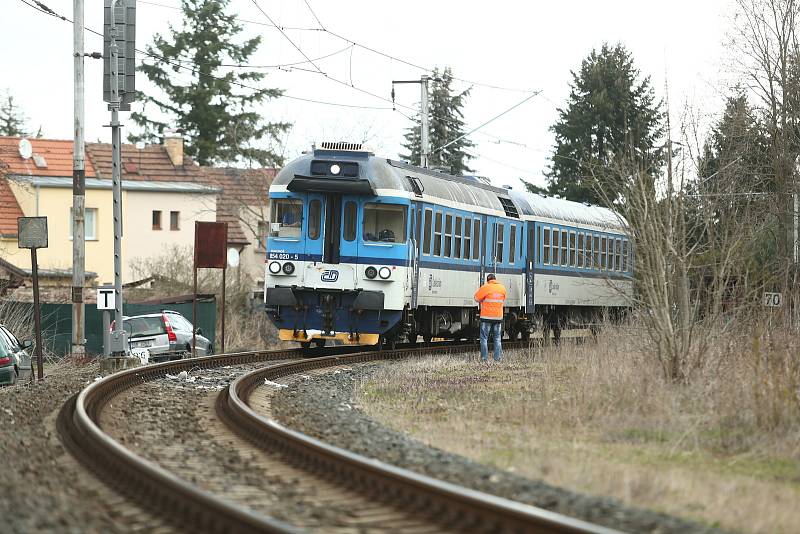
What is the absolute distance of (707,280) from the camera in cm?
2069

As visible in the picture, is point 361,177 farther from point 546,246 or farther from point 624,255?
point 624,255

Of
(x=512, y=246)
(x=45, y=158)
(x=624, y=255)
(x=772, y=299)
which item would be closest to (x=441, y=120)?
(x=45, y=158)

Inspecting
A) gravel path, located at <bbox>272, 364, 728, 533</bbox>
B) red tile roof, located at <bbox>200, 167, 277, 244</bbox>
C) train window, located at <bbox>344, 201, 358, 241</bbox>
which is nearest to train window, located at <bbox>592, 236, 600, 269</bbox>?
train window, located at <bbox>344, 201, 358, 241</bbox>

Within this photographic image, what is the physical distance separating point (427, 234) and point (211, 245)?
5.16 metres

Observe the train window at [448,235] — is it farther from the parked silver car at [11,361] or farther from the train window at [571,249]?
the train window at [571,249]

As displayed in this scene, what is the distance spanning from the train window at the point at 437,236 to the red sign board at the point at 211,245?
15.4 ft

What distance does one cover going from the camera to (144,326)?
2858 cm

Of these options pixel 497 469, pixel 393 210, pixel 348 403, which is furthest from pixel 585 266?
pixel 497 469

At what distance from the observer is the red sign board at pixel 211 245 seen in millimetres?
25844

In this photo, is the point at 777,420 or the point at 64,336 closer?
the point at 777,420

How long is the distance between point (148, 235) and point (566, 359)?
120ft

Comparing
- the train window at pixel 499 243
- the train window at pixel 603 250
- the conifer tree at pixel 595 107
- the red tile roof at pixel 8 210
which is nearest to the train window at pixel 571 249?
the train window at pixel 603 250

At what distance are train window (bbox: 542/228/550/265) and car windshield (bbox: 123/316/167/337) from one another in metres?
8.79

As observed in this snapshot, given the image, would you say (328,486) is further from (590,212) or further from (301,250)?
(590,212)
